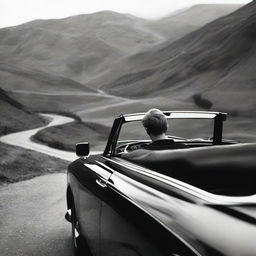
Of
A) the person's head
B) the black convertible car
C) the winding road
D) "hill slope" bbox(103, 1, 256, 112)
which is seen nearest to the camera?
the black convertible car

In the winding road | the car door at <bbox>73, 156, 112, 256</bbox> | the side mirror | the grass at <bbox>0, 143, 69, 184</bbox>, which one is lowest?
the grass at <bbox>0, 143, 69, 184</bbox>

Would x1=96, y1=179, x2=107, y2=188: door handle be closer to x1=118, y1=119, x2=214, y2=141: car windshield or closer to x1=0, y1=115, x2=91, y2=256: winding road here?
x1=0, y1=115, x2=91, y2=256: winding road

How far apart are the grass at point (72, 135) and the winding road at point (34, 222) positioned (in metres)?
27.9

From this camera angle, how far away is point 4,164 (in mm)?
16109

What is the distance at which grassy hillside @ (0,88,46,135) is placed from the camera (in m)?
53.8

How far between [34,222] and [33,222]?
1 centimetres

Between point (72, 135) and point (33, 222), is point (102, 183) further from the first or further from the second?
point (72, 135)

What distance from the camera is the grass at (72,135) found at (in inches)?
1682

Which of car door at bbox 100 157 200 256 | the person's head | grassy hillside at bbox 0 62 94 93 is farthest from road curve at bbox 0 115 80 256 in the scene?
grassy hillside at bbox 0 62 94 93

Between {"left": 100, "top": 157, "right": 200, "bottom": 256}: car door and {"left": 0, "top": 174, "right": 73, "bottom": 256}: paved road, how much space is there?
2.26m

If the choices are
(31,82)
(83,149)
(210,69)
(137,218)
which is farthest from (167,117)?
(31,82)

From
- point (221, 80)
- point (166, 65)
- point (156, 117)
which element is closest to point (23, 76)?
point (166, 65)

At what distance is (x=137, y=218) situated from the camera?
2.51 m

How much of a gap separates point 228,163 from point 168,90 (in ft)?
420
